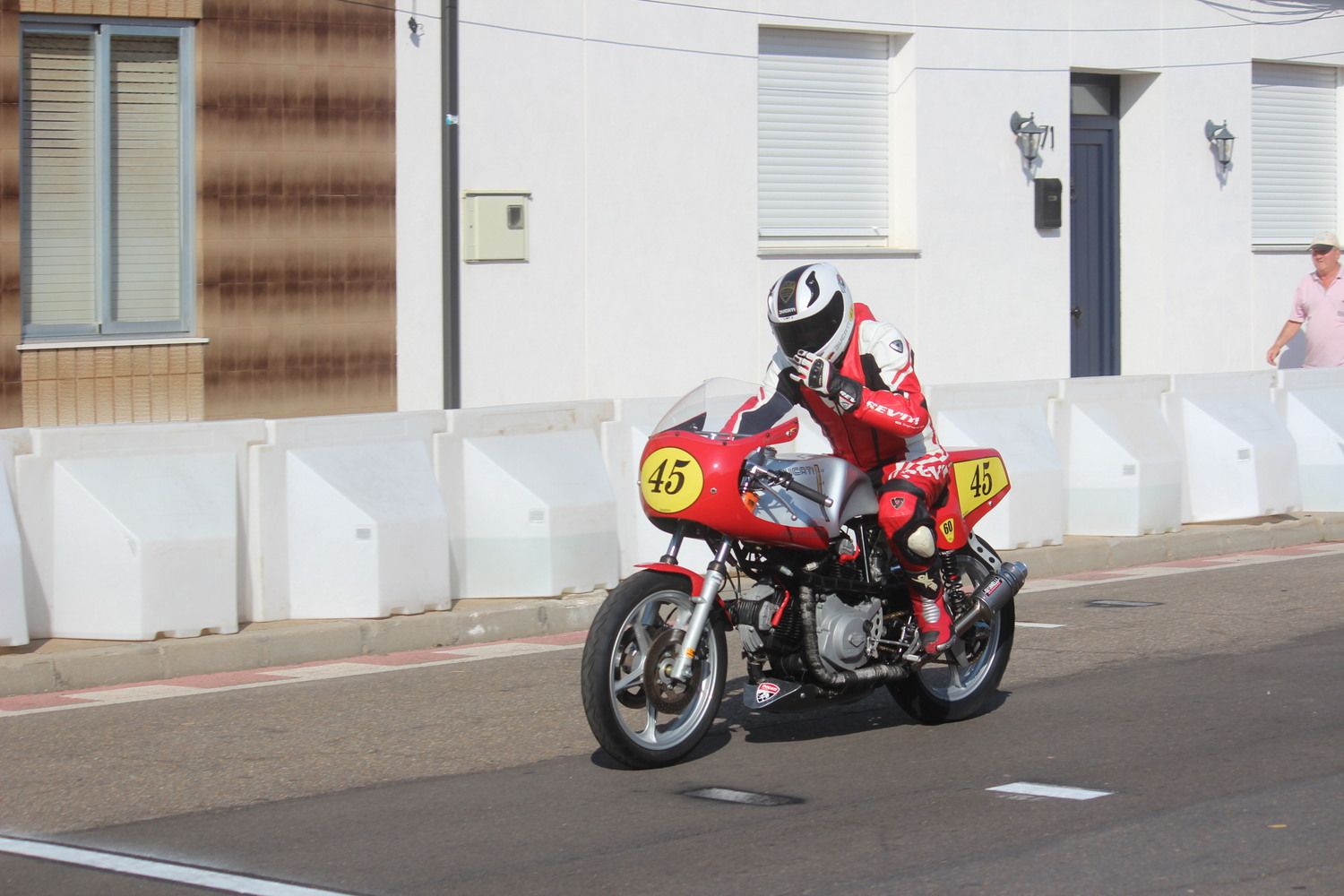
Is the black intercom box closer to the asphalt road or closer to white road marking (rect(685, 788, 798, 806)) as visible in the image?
the asphalt road

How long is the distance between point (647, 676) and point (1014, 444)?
658 cm

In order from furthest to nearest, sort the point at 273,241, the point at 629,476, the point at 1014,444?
the point at 273,241 → the point at 1014,444 → the point at 629,476

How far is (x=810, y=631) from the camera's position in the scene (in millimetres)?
6777

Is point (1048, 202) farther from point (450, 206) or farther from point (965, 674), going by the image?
point (965, 674)

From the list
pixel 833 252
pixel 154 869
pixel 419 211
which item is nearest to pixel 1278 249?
pixel 833 252

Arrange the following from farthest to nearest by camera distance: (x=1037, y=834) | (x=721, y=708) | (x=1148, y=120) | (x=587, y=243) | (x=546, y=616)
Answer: (x=1148, y=120) → (x=587, y=243) → (x=546, y=616) → (x=721, y=708) → (x=1037, y=834)

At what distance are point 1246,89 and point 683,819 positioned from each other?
51.6 feet

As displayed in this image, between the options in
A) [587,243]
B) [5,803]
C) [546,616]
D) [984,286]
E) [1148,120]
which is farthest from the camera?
[1148,120]

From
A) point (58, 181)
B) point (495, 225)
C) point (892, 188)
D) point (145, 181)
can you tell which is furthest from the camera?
point (892, 188)

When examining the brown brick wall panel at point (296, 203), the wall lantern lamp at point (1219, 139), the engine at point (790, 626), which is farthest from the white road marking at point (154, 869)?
the wall lantern lamp at point (1219, 139)

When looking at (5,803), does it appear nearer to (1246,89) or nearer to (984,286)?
(984,286)

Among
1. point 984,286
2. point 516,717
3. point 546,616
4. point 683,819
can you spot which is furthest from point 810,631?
point 984,286

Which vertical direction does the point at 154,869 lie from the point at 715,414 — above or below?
below

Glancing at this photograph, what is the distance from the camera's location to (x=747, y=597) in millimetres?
6840
